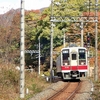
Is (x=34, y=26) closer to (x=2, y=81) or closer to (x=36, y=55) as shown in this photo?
(x=36, y=55)

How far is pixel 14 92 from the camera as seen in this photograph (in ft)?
62.0

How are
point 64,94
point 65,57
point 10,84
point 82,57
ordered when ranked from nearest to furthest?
point 10,84
point 64,94
point 82,57
point 65,57

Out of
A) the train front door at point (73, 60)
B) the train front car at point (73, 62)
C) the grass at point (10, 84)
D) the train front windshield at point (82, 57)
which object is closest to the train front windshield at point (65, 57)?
the train front car at point (73, 62)

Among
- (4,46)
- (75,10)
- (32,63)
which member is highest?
(75,10)

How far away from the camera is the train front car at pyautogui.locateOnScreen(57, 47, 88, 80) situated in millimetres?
29500

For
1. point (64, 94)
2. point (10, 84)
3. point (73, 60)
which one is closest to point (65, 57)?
point (73, 60)

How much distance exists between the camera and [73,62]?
29.7 m

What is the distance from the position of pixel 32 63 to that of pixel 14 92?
135 feet

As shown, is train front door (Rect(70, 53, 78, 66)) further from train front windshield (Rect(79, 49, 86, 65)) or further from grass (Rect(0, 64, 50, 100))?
grass (Rect(0, 64, 50, 100))

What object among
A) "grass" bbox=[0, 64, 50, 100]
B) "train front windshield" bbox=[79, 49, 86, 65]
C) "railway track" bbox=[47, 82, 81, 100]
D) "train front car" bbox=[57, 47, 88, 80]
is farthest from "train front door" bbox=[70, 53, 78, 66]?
"grass" bbox=[0, 64, 50, 100]

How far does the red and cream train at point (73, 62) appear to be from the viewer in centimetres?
2950

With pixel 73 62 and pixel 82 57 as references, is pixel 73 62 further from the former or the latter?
pixel 82 57

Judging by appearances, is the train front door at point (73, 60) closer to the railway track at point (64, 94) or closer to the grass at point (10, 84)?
the railway track at point (64, 94)

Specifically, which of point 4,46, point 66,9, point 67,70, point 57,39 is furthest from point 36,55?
point 67,70
